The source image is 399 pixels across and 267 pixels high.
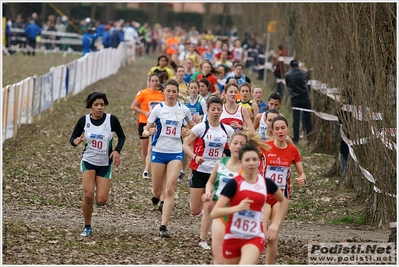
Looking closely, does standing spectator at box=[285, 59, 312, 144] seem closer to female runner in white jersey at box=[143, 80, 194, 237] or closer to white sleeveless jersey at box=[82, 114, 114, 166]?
female runner in white jersey at box=[143, 80, 194, 237]

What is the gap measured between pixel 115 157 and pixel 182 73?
6673 millimetres

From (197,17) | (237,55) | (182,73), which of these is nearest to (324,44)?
(182,73)

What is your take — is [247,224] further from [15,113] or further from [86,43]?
[86,43]

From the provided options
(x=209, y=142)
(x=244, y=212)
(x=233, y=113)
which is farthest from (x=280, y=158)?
(x=233, y=113)

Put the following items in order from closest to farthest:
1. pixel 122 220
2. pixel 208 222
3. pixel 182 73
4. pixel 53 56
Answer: pixel 208 222
pixel 122 220
pixel 182 73
pixel 53 56

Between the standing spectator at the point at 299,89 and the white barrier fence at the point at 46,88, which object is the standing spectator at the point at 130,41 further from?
the standing spectator at the point at 299,89

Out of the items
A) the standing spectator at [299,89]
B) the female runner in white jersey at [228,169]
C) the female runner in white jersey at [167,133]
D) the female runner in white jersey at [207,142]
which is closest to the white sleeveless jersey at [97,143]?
the female runner in white jersey at [167,133]

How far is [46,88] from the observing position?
23859 millimetres

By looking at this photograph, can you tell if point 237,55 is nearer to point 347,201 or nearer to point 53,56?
point 53,56

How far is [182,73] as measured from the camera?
57.5 ft

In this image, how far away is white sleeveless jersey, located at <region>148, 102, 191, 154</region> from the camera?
12016 millimetres

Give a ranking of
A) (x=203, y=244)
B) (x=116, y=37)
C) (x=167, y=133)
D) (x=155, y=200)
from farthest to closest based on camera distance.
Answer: (x=116, y=37) → (x=155, y=200) → (x=167, y=133) → (x=203, y=244)

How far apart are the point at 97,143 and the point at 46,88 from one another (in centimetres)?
1300

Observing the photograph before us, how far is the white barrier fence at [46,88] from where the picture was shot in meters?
18.6
